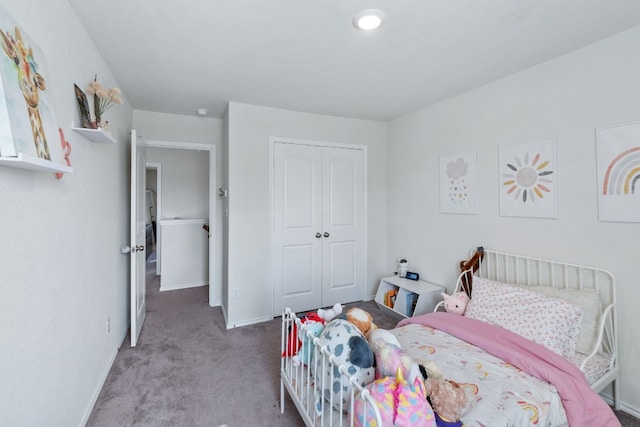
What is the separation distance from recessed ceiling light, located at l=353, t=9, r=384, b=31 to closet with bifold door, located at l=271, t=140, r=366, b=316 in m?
1.80

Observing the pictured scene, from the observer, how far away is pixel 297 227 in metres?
3.48

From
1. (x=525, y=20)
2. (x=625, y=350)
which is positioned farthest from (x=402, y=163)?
(x=625, y=350)

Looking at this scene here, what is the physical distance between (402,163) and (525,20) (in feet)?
6.66

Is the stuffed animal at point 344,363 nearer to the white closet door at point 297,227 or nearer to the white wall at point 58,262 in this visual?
the white wall at point 58,262

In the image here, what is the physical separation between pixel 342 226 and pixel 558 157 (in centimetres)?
223

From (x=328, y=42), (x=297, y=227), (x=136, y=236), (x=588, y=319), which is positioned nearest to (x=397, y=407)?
(x=588, y=319)

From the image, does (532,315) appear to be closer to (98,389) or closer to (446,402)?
(446,402)

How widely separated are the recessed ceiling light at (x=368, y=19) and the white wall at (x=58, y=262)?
4.96 ft

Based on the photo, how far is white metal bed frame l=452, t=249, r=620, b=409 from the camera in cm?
184

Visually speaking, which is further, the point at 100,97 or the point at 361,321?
the point at 100,97

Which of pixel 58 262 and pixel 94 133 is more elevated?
pixel 94 133

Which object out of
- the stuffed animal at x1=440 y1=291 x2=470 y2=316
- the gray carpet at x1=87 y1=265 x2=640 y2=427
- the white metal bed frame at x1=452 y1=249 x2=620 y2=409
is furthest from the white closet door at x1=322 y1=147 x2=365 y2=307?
the white metal bed frame at x1=452 y1=249 x2=620 y2=409

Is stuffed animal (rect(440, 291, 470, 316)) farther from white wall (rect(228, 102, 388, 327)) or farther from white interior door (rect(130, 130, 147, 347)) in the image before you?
white interior door (rect(130, 130, 147, 347))

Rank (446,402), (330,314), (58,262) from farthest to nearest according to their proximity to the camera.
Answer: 1. (330,314)
2. (58,262)
3. (446,402)
